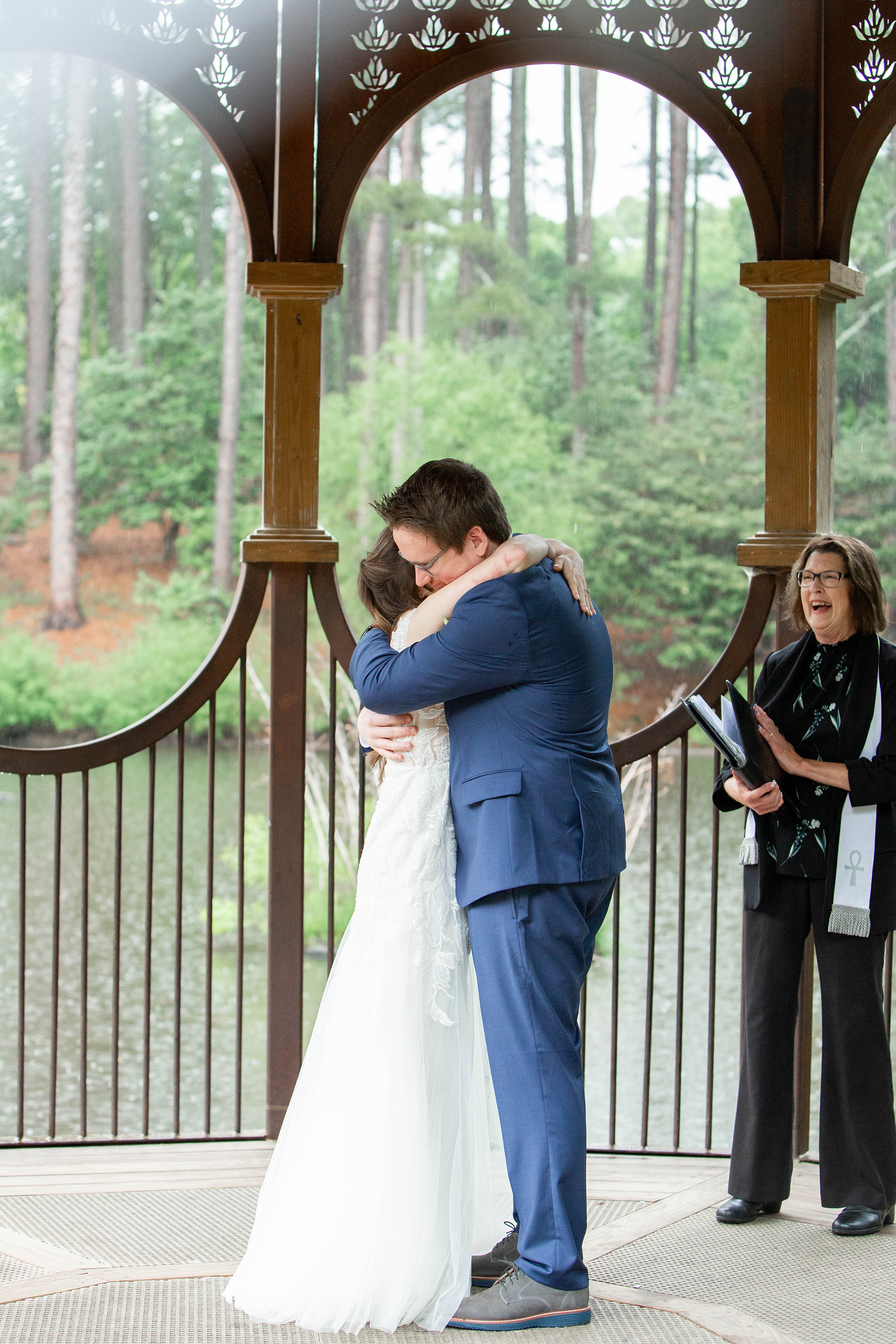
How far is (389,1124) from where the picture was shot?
2.16 meters

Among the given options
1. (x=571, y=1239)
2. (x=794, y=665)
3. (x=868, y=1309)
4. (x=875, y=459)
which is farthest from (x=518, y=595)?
(x=875, y=459)

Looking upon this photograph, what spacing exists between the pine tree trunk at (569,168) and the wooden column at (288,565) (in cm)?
1323

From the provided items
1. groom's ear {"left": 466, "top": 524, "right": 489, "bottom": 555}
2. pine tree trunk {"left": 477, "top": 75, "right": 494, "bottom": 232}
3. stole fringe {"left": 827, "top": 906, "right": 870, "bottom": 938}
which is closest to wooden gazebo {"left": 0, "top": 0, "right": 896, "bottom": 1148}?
stole fringe {"left": 827, "top": 906, "right": 870, "bottom": 938}

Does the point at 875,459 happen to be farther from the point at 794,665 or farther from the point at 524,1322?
the point at 524,1322

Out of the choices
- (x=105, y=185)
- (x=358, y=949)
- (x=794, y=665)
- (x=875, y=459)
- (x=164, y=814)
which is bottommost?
(x=164, y=814)

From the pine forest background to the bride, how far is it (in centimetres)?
1128

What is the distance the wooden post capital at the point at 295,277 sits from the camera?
304cm

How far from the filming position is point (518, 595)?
2090mm

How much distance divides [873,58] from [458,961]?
2.15m

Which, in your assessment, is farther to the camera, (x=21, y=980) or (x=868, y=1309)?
(x=21, y=980)

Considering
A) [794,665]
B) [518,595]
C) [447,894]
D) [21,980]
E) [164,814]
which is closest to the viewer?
[518,595]

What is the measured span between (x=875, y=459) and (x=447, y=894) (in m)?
13.2

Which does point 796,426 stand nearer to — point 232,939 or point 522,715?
point 522,715

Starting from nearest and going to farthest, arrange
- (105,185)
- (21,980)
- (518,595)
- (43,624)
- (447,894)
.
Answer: (518,595) < (447,894) < (21,980) < (43,624) < (105,185)
